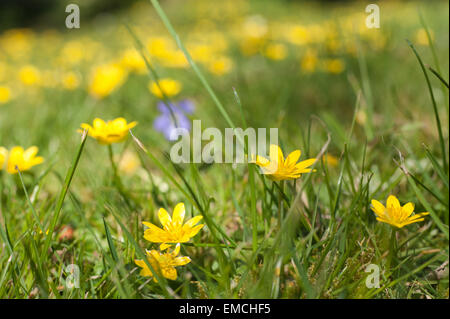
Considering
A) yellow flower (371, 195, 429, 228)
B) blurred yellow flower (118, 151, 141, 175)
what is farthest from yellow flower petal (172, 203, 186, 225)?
blurred yellow flower (118, 151, 141, 175)

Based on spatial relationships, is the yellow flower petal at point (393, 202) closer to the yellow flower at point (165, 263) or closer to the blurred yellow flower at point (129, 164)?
the yellow flower at point (165, 263)

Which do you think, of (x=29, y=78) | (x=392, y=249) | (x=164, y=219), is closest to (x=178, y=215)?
(x=164, y=219)

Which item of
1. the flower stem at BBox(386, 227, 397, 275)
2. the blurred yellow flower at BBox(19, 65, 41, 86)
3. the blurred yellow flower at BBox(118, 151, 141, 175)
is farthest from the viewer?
the blurred yellow flower at BBox(19, 65, 41, 86)

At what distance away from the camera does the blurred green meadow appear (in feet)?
2.53

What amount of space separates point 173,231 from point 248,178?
1.16ft

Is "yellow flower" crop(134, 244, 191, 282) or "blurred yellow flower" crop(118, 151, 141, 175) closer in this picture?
"yellow flower" crop(134, 244, 191, 282)

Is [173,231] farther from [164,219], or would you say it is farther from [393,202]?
[393,202]

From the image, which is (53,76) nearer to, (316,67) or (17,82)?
(17,82)

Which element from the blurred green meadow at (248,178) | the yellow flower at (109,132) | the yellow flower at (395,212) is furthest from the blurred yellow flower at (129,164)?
the yellow flower at (395,212)

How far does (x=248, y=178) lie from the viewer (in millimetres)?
1117

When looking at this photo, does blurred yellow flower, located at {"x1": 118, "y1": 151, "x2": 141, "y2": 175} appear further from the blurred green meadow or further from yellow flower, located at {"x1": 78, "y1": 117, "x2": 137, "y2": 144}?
yellow flower, located at {"x1": 78, "y1": 117, "x2": 137, "y2": 144}

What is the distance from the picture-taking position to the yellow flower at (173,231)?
772 mm

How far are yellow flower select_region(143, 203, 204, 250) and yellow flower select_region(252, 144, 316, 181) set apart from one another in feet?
0.56
